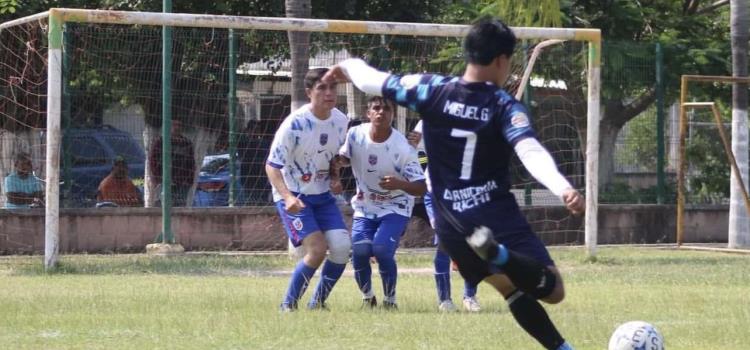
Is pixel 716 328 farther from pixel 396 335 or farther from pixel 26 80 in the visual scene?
pixel 26 80

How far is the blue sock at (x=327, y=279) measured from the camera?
10.5m

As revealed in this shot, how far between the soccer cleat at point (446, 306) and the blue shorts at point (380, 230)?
611 mm

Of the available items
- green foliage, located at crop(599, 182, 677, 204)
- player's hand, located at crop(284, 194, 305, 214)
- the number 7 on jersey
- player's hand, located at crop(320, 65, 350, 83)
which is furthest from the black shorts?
green foliage, located at crop(599, 182, 677, 204)

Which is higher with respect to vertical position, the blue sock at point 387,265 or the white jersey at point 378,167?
the white jersey at point 378,167

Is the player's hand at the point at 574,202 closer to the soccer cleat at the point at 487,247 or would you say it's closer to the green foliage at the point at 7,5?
the soccer cleat at the point at 487,247

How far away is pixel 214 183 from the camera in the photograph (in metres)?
18.3

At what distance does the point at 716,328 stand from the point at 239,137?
383 inches

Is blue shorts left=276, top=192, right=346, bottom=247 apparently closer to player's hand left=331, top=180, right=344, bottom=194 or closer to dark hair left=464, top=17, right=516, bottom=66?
player's hand left=331, top=180, right=344, bottom=194

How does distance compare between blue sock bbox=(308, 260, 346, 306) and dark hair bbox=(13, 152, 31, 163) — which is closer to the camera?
blue sock bbox=(308, 260, 346, 306)

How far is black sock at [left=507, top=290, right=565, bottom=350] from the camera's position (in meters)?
7.04

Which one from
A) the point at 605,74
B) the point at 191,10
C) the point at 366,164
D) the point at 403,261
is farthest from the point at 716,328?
the point at 191,10

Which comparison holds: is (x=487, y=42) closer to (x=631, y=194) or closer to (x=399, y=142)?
(x=399, y=142)

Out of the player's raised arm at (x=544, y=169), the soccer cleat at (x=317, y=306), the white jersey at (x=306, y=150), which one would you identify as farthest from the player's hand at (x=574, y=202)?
the soccer cleat at (x=317, y=306)

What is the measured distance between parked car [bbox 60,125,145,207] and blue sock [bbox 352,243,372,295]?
7838 millimetres
